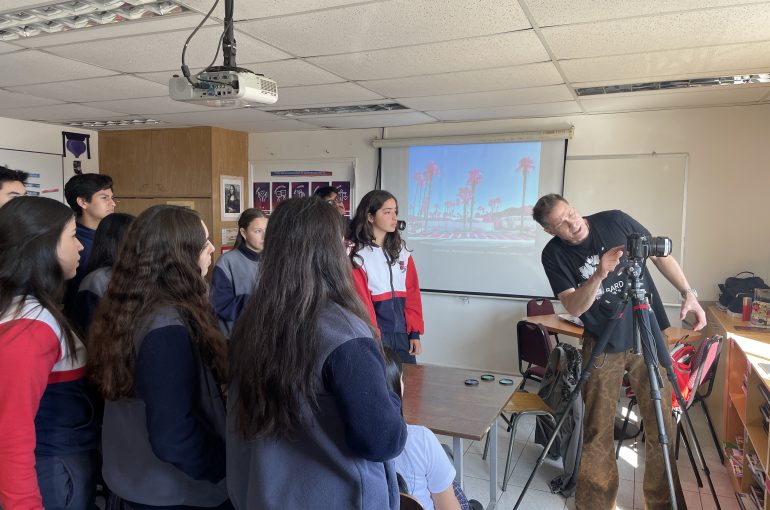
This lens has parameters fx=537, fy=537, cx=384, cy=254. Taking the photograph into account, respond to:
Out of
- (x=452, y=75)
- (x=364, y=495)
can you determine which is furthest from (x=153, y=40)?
(x=364, y=495)

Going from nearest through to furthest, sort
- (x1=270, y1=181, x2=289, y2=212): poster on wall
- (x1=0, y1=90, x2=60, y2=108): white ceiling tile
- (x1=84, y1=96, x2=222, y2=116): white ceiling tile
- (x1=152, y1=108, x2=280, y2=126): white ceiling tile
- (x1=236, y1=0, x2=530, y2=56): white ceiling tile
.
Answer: (x1=236, y1=0, x2=530, y2=56): white ceiling tile < (x1=0, y1=90, x2=60, y2=108): white ceiling tile < (x1=84, y1=96, x2=222, y2=116): white ceiling tile < (x1=152, y1=108, x2=280, y2=126): white ceiling tile < (x1=270, y1=181, x2=289, y2=212): poster on wall

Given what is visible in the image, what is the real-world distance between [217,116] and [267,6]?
2.77 m

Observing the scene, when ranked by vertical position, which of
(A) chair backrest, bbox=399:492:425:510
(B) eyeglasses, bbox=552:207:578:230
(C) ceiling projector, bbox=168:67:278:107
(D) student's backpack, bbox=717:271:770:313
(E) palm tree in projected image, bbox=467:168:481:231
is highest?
(C) ceiling projector, bbox=168:67:278:107

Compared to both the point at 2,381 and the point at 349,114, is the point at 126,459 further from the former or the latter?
the point at 349,114

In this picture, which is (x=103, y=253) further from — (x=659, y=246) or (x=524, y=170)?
(x=524, y=170)

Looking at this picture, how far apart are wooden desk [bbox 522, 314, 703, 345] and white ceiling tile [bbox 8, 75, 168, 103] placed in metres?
3.11

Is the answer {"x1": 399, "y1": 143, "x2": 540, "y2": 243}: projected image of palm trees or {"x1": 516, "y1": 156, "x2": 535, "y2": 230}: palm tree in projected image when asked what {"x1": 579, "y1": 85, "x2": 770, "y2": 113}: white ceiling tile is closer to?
{"x1": 516, "y1": 156, "x2": 535, "y2": 230}: palm tree in projected image

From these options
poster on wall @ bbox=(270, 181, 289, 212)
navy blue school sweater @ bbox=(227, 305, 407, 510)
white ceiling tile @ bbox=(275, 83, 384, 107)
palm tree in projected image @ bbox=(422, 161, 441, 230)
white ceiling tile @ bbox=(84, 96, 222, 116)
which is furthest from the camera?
poster on wall @ bbox=(270, 181, 289, 212)

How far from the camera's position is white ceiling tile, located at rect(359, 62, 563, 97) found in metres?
3.08

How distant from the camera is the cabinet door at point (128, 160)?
563cm

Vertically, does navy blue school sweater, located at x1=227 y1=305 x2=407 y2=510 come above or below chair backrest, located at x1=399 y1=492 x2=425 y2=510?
above

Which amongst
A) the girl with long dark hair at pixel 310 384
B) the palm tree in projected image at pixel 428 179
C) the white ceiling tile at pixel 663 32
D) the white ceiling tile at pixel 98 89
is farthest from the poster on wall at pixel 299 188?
the girl with long dark hair at pixel 310 384

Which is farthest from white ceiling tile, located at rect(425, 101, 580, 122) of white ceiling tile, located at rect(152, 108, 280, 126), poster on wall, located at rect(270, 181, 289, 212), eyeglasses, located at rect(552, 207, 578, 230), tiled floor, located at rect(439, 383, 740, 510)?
tiled floor, located at rect(439, 383, 740, 510)

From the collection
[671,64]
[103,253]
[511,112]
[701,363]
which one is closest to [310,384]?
[103,253]
